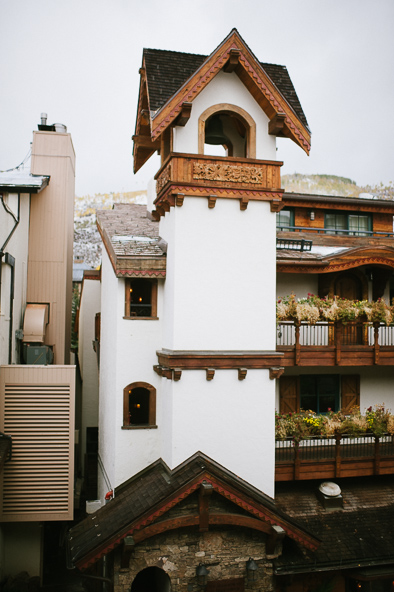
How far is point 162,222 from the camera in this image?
1510 cm

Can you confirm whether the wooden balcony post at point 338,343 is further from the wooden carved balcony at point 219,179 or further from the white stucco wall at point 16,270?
the white stucco wall at point 16,270

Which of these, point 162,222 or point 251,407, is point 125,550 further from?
point 162,222

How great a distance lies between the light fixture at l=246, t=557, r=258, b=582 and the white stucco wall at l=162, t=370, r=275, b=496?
195cm

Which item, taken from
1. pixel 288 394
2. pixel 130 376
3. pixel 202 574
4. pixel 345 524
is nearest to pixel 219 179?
pixel 130 376

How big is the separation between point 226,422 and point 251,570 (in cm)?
353

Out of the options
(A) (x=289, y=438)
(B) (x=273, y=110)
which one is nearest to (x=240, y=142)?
(B) (x=273, y=110)

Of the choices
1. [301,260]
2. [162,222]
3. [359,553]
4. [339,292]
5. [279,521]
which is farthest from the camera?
[339,292]

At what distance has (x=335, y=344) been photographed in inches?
601

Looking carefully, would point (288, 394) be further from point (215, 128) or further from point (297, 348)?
Result: point (215, 128)

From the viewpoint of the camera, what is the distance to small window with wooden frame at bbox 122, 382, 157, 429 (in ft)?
46.4

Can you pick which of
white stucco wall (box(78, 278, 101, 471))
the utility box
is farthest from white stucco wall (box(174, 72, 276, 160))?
white stucco wall (box(78, 278, 101, 471))

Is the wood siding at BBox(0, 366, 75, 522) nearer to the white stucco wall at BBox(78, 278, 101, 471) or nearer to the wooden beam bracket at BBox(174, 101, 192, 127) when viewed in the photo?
the wooden beam bracket at BBox(174, 101, 192, 127)

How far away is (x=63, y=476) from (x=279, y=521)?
6.30 m

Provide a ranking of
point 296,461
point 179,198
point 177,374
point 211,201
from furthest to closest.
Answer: point 296,461, point 211,201, point 179,198, point 177,374
